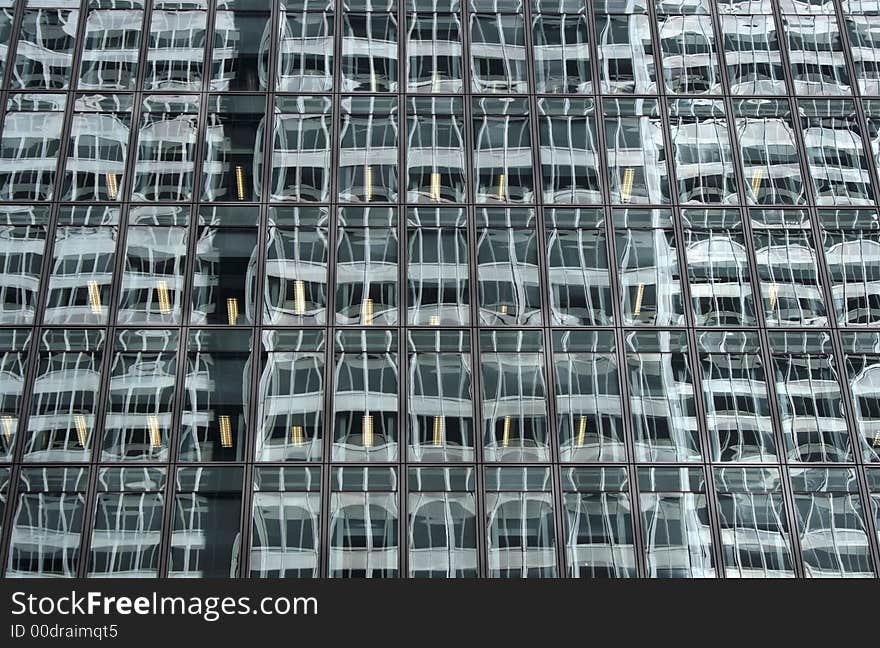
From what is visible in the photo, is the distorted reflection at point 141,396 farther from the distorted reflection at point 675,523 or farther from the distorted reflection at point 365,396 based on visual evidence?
the distorted reflection at point 675,523

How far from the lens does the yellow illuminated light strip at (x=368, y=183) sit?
28.9m

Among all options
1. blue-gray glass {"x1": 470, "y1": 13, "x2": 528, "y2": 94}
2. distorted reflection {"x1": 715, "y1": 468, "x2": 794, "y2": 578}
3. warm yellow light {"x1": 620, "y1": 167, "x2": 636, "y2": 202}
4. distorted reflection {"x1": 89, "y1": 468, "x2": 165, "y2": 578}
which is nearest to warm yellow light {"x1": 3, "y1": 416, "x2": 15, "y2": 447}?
distorted reflection {"x1": 89, "y1": 468, "x2": 165, "y2": 578}

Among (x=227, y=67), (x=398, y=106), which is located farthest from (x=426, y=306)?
(x=227, y=67)

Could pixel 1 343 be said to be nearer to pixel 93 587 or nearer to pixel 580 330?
pixel 93 587

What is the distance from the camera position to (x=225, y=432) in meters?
26.4

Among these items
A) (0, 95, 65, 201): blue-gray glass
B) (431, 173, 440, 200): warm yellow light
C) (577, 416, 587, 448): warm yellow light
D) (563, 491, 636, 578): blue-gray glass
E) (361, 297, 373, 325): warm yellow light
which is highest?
(0, 95, 65, 201): blue-gray glass

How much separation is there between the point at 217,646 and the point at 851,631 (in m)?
11.4

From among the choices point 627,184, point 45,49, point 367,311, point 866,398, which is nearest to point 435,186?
point 367,311

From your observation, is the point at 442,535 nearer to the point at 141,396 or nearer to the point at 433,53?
the point at 141,396

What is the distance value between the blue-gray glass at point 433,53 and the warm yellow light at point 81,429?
11178 millimetres

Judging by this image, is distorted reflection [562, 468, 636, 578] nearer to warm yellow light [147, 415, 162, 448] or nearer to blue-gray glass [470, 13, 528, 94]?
warm yellow light [147, 415, 162, 448]

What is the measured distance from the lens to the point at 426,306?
27781 mm

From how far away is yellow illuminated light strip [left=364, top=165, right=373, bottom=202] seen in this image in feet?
94.8

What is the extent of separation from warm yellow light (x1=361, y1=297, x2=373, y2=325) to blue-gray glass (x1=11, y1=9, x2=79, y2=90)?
376 inches
